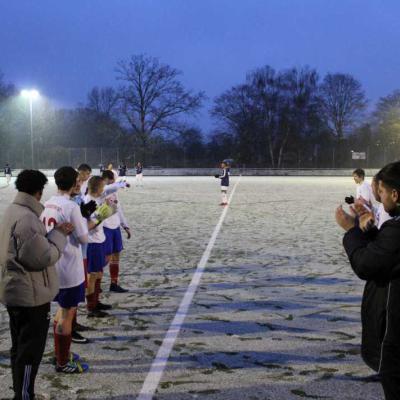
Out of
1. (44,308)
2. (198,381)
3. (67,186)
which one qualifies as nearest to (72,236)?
(67,186)

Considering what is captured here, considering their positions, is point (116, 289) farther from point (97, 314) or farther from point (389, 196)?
point (389, 196)

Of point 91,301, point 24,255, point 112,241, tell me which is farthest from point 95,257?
point 24,255

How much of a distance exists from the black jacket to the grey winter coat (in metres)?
2.00

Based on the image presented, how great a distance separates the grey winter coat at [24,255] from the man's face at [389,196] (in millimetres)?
2153

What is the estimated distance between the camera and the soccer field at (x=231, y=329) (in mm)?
3988

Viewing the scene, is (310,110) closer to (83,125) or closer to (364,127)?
(364,127)

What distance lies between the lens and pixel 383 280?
8.59ft

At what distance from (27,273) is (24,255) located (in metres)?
0.16

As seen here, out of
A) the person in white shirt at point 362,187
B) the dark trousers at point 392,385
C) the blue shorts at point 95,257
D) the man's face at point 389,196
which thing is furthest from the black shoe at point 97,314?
the person in white shirt at point 362,187

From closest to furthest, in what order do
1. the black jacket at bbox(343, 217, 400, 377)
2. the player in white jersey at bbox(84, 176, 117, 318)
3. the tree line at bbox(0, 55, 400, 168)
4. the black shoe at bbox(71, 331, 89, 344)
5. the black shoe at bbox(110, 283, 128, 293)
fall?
1. the black jacket at bbox(343, 217, 400, 377)
2. the black shoe at bbox(71, 331, 89, 344)
3. the player in white jersey at bbox(84, 176, 117, 318)
4. the black shoe at bbox(110, 283, 128, 293)
5. the tree line at bbox(0, 55, 400, 168)

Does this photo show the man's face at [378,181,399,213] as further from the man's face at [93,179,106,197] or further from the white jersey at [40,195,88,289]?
the man's face at [93,179,106,197]

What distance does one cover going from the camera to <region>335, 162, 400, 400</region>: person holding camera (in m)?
2.57

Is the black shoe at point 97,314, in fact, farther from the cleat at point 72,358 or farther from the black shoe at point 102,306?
the cleat at point 72,358

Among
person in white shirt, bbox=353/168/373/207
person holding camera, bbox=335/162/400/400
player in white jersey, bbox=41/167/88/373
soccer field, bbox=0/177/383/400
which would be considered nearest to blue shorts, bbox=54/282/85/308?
player in white jersey, bbox=41/167/88/373
